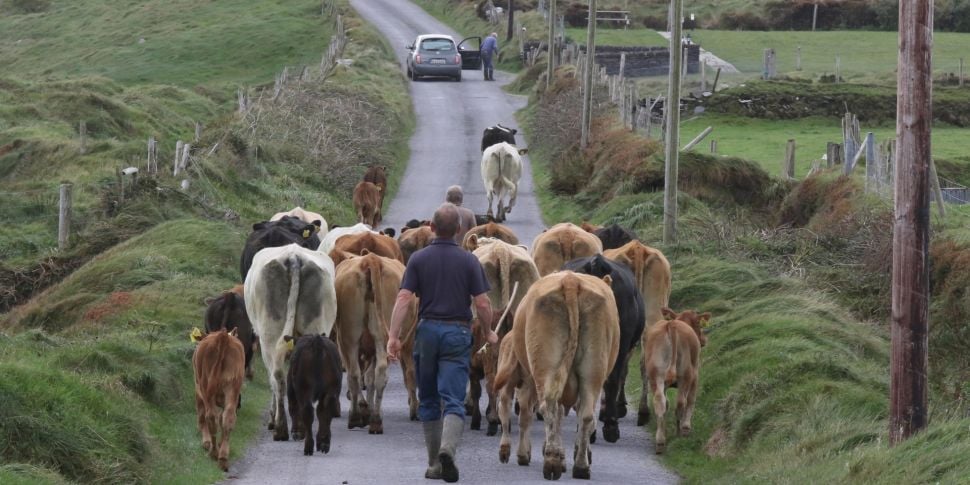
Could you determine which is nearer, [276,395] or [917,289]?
[917,289]

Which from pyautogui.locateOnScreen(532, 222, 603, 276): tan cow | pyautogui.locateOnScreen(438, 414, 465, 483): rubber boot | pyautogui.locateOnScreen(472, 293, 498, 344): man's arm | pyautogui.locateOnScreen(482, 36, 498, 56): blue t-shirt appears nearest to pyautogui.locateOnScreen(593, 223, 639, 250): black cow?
pyautogui.locateOnScreen(532, 222, 603, 276): tan cow

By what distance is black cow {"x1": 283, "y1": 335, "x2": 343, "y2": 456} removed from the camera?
14.2 m

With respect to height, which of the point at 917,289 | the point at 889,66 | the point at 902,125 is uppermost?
the point at 902,125

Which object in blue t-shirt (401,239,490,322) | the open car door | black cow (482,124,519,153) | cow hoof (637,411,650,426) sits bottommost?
the open car door

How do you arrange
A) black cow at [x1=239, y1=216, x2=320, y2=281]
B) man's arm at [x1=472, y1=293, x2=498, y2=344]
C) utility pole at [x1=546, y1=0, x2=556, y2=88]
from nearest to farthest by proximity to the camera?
man's arm at [x1=472, y1=293, x2=498, y2=344]
black cow at [x1=239, y1=216, x2=320, y2=281]
utility pole at [x1=546, y1=0, x2=556, y2=88]

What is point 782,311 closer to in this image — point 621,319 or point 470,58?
point 621,319

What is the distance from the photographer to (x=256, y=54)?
247ft

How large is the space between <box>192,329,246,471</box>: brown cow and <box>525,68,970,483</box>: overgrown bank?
4.11 meters

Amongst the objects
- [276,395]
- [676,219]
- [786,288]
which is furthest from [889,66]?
[276,395]

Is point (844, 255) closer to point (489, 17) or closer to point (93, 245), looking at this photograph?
point (93, 245)

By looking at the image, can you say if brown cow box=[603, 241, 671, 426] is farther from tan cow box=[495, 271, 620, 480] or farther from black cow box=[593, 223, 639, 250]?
tan cow box=[495, 271, 620, 480]

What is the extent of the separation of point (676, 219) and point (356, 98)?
20581 mm

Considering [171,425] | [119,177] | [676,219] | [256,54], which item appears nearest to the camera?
[171,425]

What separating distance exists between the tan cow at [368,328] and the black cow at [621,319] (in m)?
1.92
